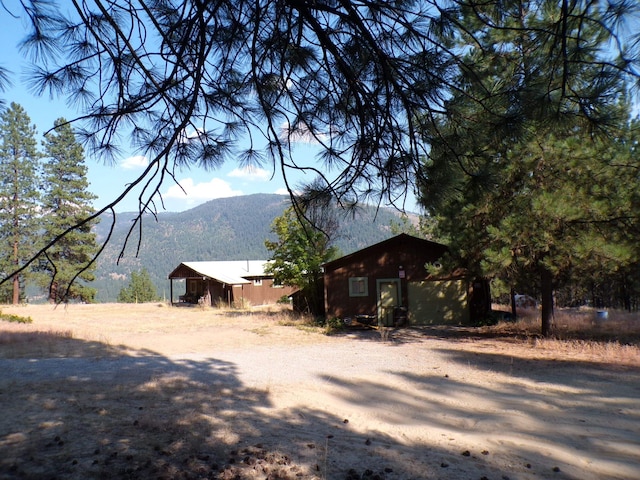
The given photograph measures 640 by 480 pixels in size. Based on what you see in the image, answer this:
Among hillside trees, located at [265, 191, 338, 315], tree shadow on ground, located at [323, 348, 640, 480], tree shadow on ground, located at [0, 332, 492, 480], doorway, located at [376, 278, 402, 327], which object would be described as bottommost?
tree shadow on ground, located at [323, 348, 640, 480]

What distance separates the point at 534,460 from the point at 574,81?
10.8 feet

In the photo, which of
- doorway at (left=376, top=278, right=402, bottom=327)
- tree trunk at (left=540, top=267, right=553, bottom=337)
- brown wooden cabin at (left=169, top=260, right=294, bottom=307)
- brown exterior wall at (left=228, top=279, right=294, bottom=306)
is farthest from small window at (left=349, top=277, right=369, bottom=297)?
brown exterior wall at (left=228, top=279, right=294, bottom=306)

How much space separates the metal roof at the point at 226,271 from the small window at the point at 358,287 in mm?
14813

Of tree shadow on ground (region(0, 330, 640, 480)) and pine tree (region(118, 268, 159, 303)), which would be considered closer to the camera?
tree shadow on ground (region(0, 330, 640, 480))

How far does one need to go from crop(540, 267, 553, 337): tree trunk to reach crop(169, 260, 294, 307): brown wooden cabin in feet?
68.9

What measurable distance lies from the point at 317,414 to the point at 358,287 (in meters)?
13.8

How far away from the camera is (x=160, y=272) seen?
632 ft

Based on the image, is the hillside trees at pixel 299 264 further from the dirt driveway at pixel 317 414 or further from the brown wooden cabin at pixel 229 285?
the brown wooden cabin at pixel 229 285

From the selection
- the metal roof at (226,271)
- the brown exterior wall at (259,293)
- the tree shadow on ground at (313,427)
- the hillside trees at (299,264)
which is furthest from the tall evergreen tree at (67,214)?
the tree shadow on ground at (313,427)

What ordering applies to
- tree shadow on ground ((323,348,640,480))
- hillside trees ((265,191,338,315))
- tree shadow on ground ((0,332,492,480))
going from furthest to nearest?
hillside trees ((265,191,338,315)) < tree shadow on ground ((323,348,640,480)) < tree shadow on ground ((0,332,492,480))

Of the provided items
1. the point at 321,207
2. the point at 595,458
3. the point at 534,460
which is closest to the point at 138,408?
the point at 321,207

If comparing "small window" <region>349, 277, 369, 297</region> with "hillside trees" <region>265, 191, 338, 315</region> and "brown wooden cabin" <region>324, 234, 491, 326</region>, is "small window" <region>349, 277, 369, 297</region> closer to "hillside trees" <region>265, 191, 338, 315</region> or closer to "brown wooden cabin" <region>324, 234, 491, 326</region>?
"brown wooden cabin" <region>324, 234, 491, 326</region>

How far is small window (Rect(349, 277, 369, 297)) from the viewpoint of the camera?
1980cm

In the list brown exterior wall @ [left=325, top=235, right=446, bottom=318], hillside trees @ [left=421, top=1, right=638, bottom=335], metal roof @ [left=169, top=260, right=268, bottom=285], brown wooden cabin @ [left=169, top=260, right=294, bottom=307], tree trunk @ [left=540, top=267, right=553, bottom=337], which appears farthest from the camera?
metal roof @ [left=169, top=260, right=268, bottom=285]
